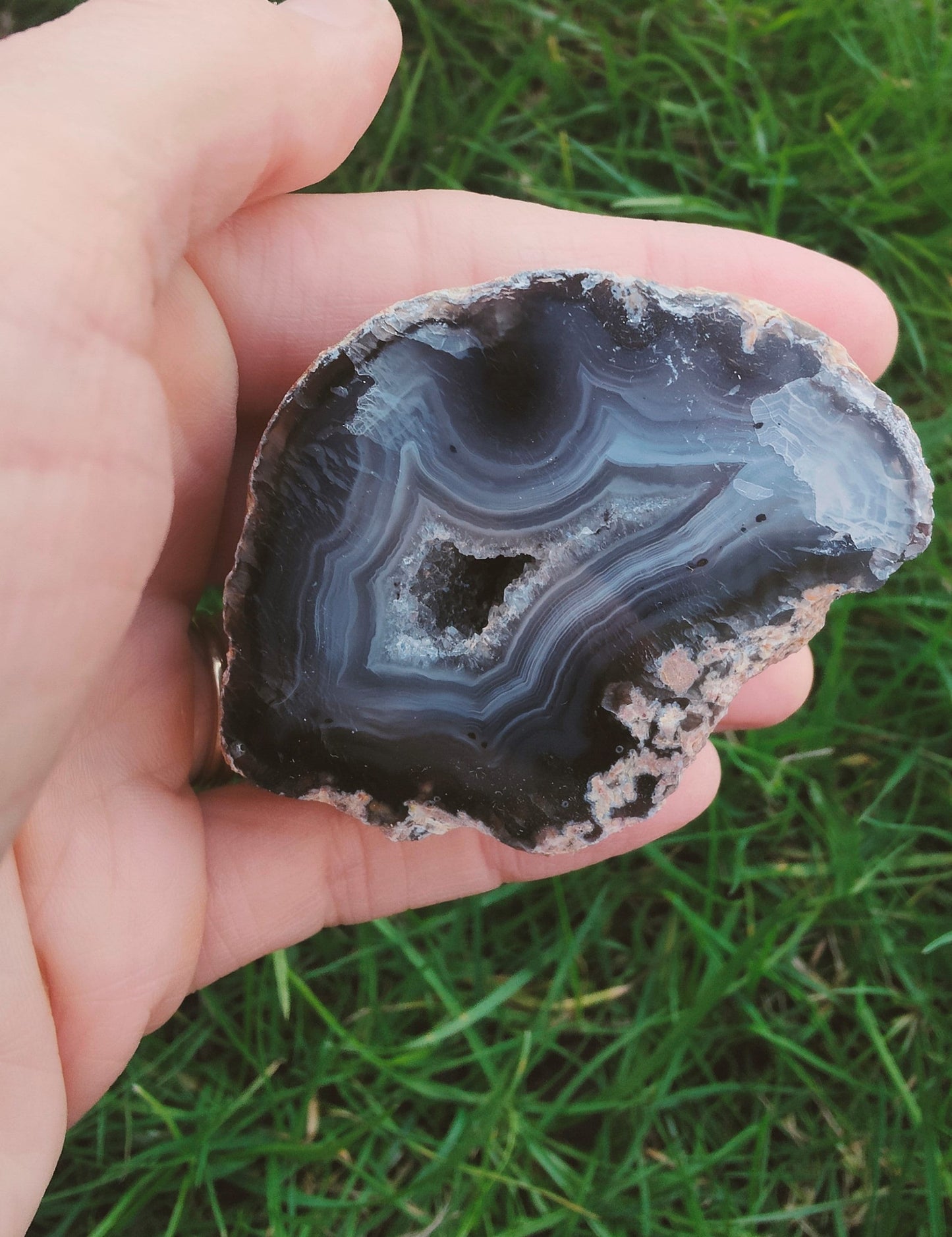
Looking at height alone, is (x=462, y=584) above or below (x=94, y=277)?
below

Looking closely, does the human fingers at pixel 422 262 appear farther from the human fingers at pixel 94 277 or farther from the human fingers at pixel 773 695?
the human fingers at pixel 773 695

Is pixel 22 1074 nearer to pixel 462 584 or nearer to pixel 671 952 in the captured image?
pixel 462 584

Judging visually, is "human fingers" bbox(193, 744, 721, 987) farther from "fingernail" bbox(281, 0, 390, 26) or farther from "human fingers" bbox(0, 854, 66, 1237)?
"fingernail" bbox(281, 0, 390, 26)

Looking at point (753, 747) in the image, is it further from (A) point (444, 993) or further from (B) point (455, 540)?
(B) point (455, 540)

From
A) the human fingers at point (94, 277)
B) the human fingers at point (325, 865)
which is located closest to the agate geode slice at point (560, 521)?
the human fingers at point (94, 277)

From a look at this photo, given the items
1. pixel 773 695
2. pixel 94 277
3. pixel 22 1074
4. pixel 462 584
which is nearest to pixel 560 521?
pixel 462 584

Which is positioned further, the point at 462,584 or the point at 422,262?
the point at 422,262

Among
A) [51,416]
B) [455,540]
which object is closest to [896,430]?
[455,540]

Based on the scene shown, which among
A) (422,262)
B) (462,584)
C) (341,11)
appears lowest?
(462,584)
